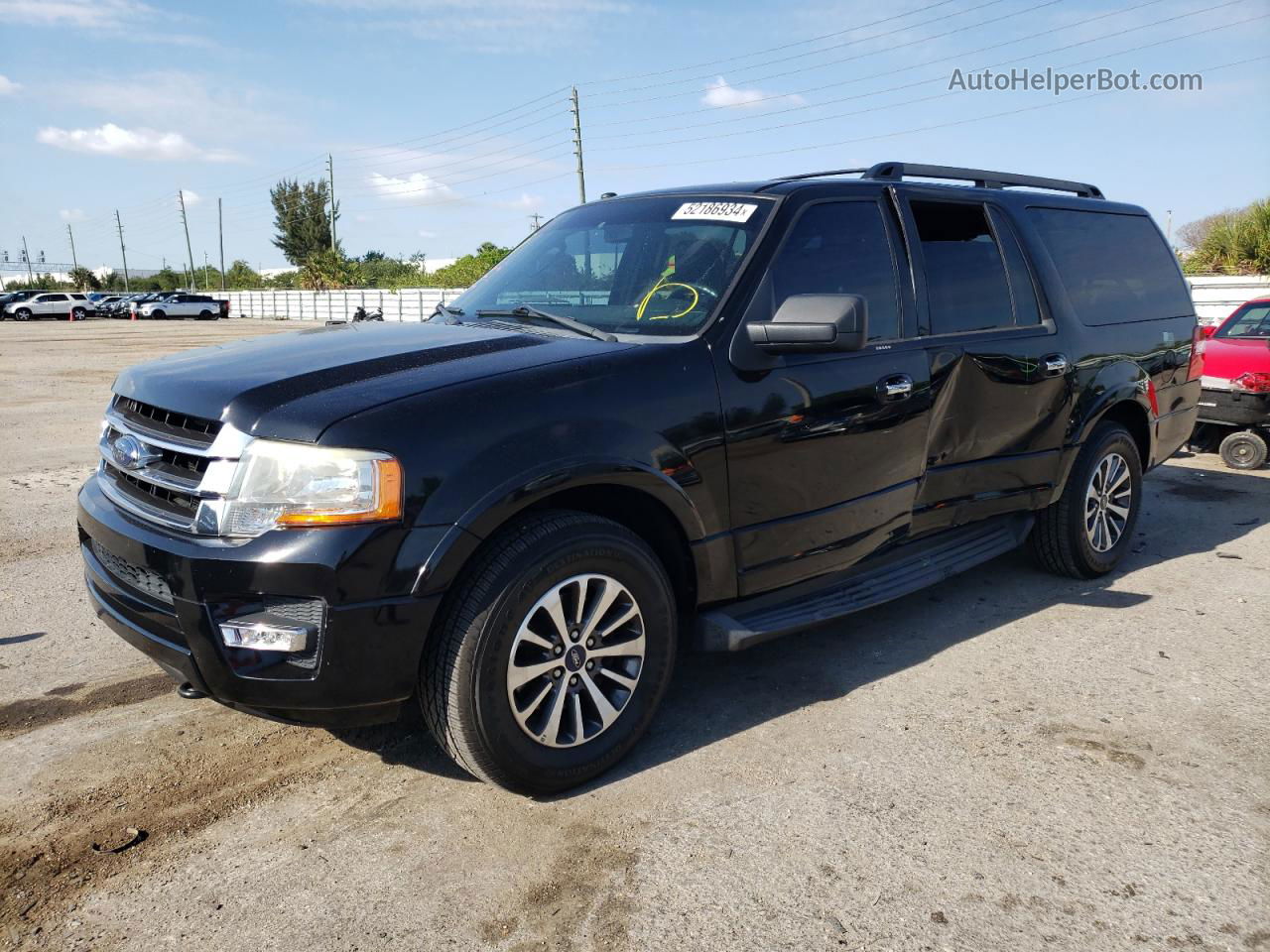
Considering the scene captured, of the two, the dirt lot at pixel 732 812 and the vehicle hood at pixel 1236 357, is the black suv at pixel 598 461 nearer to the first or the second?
the dirt lot at pixel 732 812

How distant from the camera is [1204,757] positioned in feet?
10.9

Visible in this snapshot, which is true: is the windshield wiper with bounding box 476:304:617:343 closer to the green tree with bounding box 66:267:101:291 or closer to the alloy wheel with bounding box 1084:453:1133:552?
the alloy wheel with bounding box 1084:453:1133:552

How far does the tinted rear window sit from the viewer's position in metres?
5.00

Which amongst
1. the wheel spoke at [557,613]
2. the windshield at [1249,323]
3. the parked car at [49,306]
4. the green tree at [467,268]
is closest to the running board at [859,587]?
the wheel spoke at [557,613]

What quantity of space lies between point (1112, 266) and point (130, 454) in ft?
16.0

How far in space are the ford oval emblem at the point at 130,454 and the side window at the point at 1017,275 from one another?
3.74 metres

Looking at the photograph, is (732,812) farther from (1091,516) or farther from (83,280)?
(83,280)

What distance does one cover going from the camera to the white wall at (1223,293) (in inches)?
732

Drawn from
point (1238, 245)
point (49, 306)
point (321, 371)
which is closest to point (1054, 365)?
point (321, 371)

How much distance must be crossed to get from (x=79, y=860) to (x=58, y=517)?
175 inches

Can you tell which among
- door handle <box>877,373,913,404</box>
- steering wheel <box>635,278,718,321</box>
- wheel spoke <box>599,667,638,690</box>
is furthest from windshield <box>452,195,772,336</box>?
wheel spoke <box>599,667,638,690</box>

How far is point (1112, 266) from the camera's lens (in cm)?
533

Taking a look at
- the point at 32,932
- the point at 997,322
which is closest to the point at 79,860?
the point at 32,932

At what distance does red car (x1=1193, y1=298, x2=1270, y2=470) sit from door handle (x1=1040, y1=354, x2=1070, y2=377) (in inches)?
190
